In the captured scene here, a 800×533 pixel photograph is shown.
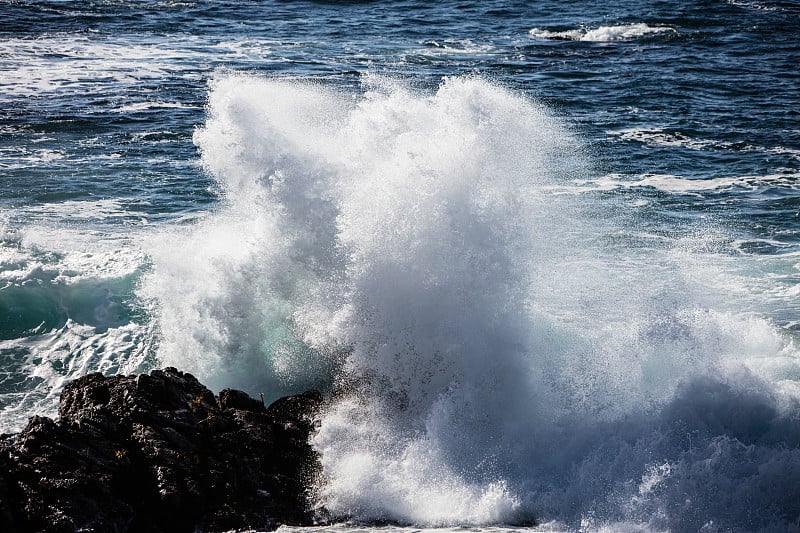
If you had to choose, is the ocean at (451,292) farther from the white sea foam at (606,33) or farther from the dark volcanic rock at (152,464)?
the white sea foam at (606,33)

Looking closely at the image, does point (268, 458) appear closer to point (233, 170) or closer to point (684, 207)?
point (233, 170)

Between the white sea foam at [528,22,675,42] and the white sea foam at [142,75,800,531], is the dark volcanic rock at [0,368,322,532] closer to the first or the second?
the white sea foam at [142,75,800,531]

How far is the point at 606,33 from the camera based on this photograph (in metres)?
35.8

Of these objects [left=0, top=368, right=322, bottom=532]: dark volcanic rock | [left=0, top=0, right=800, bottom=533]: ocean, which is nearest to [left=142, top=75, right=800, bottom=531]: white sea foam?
[left=0, top=0, right=800, bottom=533]: ocean

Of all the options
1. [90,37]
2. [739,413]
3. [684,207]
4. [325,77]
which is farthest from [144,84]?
[739,413]

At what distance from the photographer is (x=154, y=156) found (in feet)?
75.7

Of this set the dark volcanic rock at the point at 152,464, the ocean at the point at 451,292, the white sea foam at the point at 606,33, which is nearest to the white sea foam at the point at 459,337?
the ocean at the point at 451,292

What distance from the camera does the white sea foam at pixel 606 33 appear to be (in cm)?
3541

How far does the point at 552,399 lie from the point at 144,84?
75.1 ft

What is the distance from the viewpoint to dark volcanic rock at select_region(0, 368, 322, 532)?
8.58 meters

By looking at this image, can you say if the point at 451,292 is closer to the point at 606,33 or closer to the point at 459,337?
the point at 459,337

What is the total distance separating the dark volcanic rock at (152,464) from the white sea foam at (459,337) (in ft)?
2.12

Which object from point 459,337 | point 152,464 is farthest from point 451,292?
point 152,464

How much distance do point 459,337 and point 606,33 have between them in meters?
27.2
